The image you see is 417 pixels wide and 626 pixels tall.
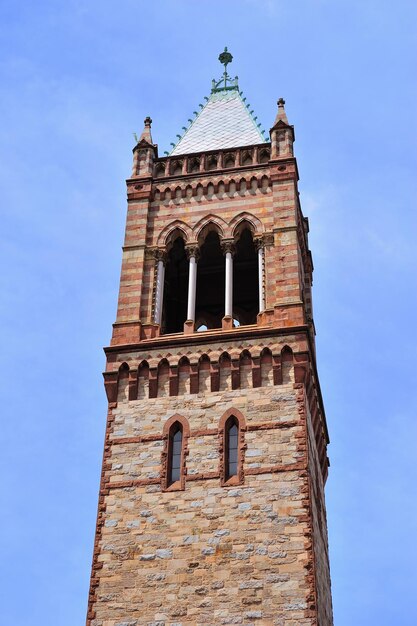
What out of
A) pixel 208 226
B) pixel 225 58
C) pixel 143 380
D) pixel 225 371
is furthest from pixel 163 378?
pixel 225 58

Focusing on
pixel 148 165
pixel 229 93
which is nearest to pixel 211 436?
pixel 148 165

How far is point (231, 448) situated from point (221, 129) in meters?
15.0

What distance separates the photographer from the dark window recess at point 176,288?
3628 cm

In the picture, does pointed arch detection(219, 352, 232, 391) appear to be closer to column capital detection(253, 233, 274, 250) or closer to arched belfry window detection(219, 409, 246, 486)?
arched belfry window detection(219, 409, 246, 486)

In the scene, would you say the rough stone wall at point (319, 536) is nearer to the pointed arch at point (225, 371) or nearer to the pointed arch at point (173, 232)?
the pointed arch at point (225, 371)

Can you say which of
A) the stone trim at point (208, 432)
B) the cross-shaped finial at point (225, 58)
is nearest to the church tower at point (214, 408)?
the stone trim at point (208, 432)

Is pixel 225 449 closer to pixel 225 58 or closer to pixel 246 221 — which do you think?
pixel 246 221

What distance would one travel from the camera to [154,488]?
92.7 ft

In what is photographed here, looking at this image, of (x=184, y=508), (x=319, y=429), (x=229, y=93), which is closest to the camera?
(x=184, y=508)

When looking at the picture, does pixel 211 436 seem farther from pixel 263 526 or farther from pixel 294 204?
pixel 294 204

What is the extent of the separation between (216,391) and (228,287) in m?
4.25

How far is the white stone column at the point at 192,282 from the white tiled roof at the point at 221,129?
17.8 ft

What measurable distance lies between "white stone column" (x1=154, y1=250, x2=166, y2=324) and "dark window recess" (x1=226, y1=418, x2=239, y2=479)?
16.2 ft

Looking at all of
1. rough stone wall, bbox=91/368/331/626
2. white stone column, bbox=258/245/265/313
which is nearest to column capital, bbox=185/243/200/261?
white stone column, bbox=258/245/265/313
